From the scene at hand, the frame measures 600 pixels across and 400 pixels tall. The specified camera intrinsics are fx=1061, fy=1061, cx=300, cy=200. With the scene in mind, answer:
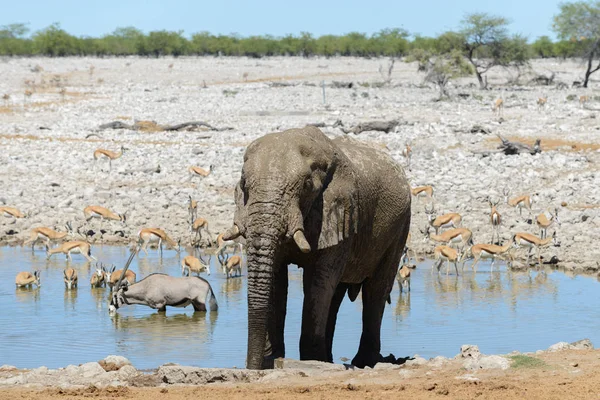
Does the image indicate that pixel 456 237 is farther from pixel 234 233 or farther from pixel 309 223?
pixel 234 233

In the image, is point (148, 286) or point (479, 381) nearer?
point (479, 381)

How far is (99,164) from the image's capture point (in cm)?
2206

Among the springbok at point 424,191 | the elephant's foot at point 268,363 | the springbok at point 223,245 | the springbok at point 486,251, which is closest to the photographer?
the elephant's foot at point 268,363

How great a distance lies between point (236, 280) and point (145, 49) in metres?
66.5

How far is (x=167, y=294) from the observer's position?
1207 cm

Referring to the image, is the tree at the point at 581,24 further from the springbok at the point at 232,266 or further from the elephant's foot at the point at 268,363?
the elephant's foot at the point at 268,363

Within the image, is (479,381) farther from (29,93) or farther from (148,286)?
(29,93)

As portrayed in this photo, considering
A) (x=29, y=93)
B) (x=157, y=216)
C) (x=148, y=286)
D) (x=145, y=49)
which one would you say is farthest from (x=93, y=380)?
A: (x=145, y=49)

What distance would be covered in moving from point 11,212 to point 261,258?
11706 millimetres

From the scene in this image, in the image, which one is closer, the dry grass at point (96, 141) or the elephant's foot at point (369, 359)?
the elephant's foot at point (369, 359)

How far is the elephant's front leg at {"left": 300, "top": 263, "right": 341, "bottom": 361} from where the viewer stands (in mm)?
7535

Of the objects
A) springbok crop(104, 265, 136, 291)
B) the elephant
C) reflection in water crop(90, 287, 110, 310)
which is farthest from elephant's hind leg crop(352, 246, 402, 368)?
springbok crop(104, 265, 136, 291)

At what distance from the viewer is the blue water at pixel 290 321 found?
32.3 feet

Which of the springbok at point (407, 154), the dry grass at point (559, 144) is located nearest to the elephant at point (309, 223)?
the springbok at point (407, 154)
